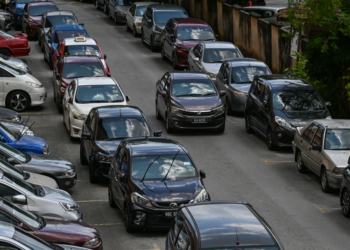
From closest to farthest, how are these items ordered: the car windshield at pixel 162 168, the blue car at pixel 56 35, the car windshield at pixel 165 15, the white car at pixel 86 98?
the car windshield at pixel 162 168 < the white car at pixel 86 98 < the blue car at pixel 56 35 < the car windshield at pixel 165 15

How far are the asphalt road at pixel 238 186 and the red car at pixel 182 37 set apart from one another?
259cm

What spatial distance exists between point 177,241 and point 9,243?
2.40m

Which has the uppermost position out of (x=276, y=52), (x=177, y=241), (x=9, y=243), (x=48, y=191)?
(x=9, y=243)

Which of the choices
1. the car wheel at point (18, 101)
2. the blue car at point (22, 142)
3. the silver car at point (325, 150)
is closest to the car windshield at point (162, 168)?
the silver car at point (325, 150)

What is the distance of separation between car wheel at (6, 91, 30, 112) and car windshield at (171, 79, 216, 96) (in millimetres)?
5641

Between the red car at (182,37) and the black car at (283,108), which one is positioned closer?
the black car at (283,108)

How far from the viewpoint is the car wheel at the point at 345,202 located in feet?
47.9

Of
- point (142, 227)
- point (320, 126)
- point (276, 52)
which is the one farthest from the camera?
point (276, 52)

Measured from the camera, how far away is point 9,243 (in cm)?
805

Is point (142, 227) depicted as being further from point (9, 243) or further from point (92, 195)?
point (9, 243)

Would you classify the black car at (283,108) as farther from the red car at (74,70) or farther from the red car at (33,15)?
the red car at (33,15)

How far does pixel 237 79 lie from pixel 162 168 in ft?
37.5

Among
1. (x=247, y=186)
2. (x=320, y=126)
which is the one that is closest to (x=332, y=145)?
(x=320, y=126)

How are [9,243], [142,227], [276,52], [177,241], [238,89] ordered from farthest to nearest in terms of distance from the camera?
1. [276,52]
2. [238,89]
3. [142,227]
4. [177,241]
5. [9,243]
